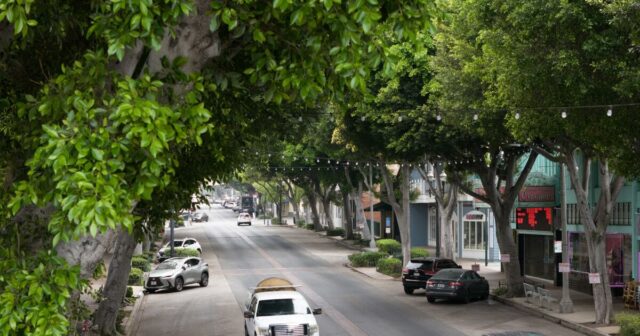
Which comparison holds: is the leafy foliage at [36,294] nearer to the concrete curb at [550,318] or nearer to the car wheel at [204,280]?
the concrete curb at [550,318]

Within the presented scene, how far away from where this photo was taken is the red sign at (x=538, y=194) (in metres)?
37.2

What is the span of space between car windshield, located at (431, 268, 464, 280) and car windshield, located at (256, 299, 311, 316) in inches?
438

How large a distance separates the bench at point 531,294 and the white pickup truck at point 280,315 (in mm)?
11288

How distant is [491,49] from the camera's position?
21.1 meters

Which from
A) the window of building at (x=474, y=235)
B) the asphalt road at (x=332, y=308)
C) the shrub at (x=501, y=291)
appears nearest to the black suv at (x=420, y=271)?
the asphalt road at (x=332, y=308)

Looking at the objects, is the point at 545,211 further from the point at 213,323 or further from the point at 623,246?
the point at 213,323

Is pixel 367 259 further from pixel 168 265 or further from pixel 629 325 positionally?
pixel 629 325

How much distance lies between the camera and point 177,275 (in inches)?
1469

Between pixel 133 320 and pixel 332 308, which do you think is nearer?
pixel 133 320

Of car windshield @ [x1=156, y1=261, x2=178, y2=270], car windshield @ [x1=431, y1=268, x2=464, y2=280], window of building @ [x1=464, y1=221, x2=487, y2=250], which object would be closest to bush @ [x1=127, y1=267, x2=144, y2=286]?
car windshield @ [x1=156, y1=261, x2=178, y2=270]

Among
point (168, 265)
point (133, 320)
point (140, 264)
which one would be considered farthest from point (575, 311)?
point (140, 264)

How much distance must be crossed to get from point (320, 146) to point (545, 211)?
12.5 metres

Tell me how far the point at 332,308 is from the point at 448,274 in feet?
15.5

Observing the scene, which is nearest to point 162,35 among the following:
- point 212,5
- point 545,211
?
point 212,5
